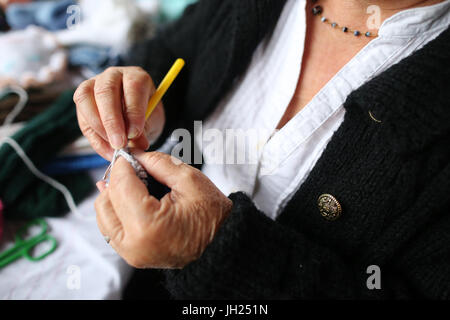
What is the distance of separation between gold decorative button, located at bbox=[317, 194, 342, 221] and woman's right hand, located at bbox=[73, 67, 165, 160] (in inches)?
12.5

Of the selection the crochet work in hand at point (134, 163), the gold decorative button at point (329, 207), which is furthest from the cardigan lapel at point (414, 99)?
the crochet work in hand at point (134, 163)

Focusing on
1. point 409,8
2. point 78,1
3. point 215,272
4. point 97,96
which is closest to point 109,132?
point 97,96

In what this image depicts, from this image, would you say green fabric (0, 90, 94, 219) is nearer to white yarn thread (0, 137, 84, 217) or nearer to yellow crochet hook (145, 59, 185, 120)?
white yarn thread (0, 137, 84, 217)

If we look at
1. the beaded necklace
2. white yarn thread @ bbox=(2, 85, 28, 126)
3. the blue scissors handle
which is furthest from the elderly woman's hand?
white yarn thread @ bbox=(2, 85, 28, 126)

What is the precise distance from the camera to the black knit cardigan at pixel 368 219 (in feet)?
1.33

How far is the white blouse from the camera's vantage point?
0.49m

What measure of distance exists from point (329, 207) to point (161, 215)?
0.27 metres

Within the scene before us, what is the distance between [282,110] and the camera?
58 cm

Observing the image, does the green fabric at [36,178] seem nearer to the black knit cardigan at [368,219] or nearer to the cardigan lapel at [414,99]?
the black knit cardigan at [368,219]

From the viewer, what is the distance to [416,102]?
410 mm

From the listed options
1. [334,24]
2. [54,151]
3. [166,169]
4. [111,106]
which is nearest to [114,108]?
[111,106]

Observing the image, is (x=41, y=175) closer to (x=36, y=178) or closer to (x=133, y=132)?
(x=36, y=178)
